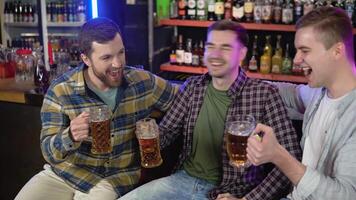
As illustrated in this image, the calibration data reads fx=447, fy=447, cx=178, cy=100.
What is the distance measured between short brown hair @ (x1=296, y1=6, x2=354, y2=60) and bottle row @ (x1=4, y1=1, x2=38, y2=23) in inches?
156

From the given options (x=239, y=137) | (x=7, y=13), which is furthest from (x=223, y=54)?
(x=7, y=13)

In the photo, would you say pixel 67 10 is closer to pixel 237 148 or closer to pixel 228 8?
pixel 228 8

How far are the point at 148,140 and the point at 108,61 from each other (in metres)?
0.44

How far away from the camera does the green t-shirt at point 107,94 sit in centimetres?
205

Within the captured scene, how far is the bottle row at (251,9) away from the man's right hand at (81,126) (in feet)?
8.33

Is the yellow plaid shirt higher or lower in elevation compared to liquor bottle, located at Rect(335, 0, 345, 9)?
lower

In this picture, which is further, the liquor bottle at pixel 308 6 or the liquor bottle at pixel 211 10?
the liquor bottle at pixel 211 10

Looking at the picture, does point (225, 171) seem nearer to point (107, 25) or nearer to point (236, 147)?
point (236, 147)

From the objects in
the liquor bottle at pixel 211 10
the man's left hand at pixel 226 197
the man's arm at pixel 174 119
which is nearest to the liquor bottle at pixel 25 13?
the liquor bottle at pixel 211 10

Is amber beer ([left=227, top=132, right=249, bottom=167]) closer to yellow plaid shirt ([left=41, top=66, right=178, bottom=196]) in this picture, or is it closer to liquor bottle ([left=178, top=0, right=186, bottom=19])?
yellow plaid shirt ([left=41, top=66, right=178, bottom=196])

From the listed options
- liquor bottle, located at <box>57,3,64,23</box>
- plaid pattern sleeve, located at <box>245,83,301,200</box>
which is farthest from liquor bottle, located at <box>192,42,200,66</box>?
plaid pattern sleeve, located at <box>245,83,301,200</box>

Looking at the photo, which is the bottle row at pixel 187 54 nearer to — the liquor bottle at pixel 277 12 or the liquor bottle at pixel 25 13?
the liquor bottle at pixel 277 12

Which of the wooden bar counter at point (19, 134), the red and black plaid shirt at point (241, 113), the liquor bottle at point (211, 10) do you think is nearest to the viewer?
the red and black plaid shirt at point (241, 113)

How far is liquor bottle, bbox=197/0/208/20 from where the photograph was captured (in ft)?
13.6
